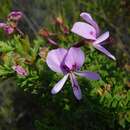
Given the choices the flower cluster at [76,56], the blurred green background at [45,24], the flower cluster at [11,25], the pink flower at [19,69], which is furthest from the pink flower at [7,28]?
the blurred green background at [45,24]

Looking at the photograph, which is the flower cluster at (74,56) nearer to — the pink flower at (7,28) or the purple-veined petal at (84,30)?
the purple-veined petal at (84,30)

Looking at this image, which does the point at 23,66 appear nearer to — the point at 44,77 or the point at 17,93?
the point at 44,77

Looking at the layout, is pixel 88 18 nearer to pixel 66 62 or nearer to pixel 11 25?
pixel 66 62

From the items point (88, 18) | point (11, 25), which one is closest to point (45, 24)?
point (11, 25)

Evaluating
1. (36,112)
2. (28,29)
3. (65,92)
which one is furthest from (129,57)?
(65,92)

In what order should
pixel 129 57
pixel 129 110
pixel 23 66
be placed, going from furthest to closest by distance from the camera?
pixel 129 57
pixel 129 110
pixel 23 66

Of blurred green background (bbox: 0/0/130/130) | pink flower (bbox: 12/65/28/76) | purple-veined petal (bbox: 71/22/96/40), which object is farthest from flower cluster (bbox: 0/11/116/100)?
blurred green background (bbox: 0/0/130/130)
